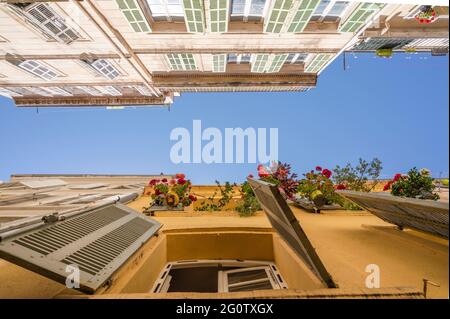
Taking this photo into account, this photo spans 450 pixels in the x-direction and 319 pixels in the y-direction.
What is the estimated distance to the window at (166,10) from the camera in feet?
32.9

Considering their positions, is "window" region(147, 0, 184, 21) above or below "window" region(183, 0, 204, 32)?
above

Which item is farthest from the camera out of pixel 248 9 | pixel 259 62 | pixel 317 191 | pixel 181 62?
pixel 259 62

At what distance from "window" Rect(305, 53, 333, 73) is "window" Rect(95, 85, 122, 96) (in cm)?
1248

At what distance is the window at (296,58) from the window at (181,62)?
518 cm

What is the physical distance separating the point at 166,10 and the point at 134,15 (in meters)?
1.41

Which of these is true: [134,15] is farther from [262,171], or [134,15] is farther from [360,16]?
[360,16]

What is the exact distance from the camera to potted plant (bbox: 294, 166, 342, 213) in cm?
580

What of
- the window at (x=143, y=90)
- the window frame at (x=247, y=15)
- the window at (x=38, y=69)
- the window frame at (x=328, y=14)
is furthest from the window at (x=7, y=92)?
the window frame at (x=328, y=14)

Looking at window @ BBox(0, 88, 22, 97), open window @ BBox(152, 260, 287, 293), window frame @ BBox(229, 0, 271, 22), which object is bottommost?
open window @ BBox(152, 260, 287, 293)

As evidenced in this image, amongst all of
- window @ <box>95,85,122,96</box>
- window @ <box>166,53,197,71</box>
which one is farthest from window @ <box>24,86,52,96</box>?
window @ <box>166,53,197,71</box>

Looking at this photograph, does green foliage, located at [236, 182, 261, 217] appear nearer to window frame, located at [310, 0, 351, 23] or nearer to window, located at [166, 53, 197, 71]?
window frame, located at [310, 0, 351, 23]

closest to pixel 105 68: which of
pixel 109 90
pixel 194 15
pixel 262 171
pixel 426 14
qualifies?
pixel 109 90

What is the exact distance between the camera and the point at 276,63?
45.3ft

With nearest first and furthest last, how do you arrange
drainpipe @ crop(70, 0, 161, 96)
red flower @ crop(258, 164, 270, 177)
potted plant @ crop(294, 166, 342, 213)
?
potted plant @ crop(294, 166, 342, 213) < red flower @ crop(258, 164, 270, 177) < drainpipe @ crop(70, 0, 161, 96)
